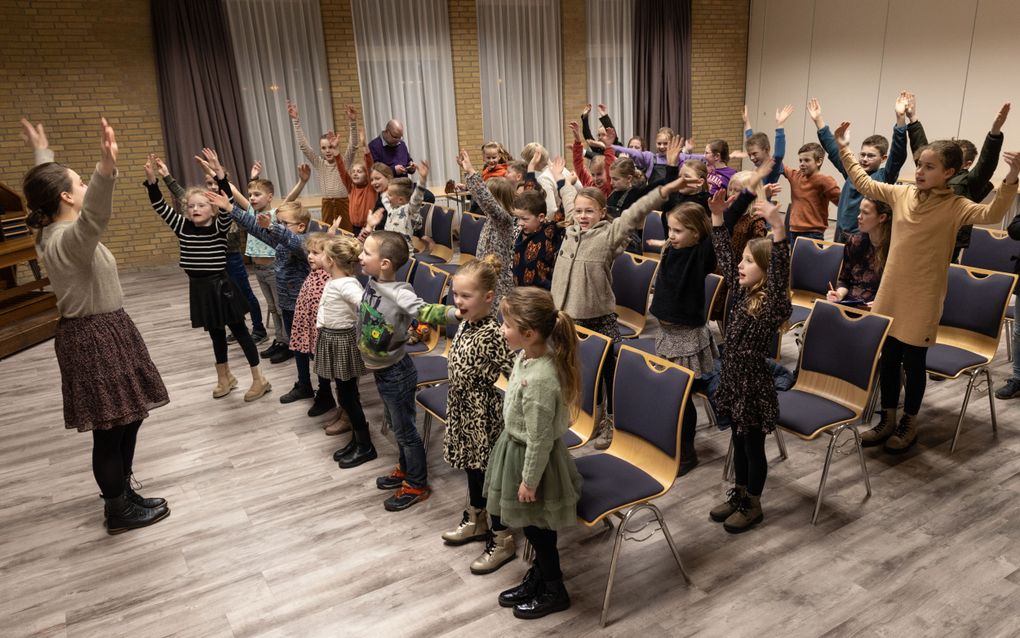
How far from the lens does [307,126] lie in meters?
9.66

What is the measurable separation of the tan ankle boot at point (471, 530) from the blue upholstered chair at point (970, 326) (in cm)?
251

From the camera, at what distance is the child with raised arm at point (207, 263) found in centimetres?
441

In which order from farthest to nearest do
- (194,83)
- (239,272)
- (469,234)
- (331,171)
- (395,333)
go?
(194,83) → (331,171) → (469,234) → (239,272) → (395,333)

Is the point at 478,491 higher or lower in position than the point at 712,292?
lower

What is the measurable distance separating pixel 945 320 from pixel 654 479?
2.41 m

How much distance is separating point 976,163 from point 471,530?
3576mm

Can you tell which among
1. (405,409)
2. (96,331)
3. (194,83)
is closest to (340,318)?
(405,409)

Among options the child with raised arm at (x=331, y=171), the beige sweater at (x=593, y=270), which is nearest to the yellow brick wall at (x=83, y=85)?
the child with raised arm at (x=331, y=171)

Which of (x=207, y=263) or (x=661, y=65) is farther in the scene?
(x=661, y=65)

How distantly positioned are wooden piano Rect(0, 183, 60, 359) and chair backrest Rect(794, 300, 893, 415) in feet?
21.0

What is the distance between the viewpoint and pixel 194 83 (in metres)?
8.83

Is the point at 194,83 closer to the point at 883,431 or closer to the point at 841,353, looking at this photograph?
the point at 841,353

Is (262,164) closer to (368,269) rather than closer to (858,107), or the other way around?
(368,269)

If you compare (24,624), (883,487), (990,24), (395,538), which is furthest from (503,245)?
(990,24)
